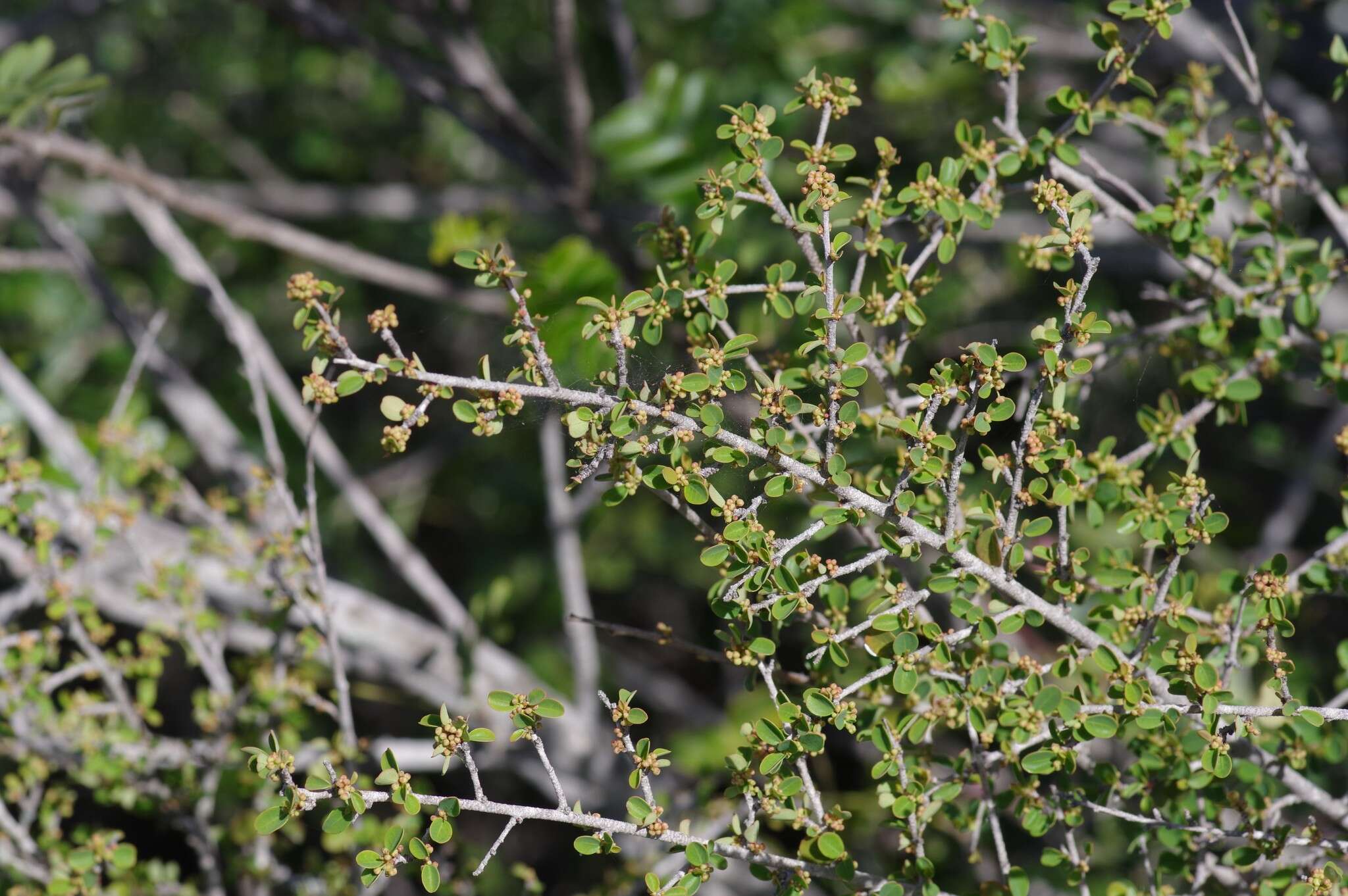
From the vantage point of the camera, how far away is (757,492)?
4.65 ft

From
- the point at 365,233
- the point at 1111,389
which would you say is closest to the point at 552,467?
the point at 1111,389

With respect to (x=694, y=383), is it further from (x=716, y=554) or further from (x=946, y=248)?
(x=946, y=248)

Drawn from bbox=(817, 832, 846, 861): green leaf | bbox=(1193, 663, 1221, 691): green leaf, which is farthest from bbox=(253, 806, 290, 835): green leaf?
bbox=(1193, 663, 1221, 691): green leaf

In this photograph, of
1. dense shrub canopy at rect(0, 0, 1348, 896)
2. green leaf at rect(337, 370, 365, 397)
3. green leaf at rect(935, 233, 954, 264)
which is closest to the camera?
Result: green leaf at rect(337, 370, 365, 397)

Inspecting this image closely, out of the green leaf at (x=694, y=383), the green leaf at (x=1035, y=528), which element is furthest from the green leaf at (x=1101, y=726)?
the green leaf at (x=694, y=383)

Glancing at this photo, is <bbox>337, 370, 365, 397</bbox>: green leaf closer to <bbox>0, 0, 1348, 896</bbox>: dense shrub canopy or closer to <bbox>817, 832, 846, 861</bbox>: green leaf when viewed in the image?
<bbox>0, 0, 1348, 896</bbox>: dense shrub canopy

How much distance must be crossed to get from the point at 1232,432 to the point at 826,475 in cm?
297

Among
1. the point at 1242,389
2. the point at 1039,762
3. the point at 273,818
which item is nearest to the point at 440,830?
the point at 273,818

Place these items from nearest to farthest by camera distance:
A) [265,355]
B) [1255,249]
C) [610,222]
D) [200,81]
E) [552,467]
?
[1255,249]
[265,355]
[552,467]
[610,222]
[200,81]

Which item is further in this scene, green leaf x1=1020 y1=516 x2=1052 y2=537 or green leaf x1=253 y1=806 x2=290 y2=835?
green leaf x1=1020 y1=516 x2=1052 y2=537

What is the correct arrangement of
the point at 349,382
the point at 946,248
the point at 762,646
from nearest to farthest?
the point at 349,382
the point at 762,646
the point at 946,248

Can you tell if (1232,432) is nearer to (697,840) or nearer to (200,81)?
(697,840)

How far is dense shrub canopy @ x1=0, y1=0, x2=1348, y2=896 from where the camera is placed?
131cm

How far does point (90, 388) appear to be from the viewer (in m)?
3.87
